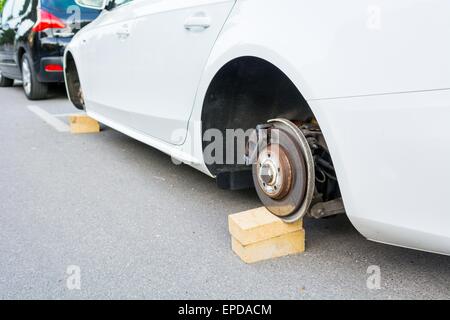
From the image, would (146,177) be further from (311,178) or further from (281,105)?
(311,178)

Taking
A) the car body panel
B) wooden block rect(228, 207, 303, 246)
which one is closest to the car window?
the car body panel

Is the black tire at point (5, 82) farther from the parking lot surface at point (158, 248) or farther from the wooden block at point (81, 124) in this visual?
the parking lot surface at point (158, 248)

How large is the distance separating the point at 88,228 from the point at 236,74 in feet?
3.80

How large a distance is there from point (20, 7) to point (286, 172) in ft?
22.9

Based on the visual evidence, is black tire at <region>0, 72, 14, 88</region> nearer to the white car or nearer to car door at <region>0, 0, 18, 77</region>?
car door at <region>0, 0, 18, 77</region>

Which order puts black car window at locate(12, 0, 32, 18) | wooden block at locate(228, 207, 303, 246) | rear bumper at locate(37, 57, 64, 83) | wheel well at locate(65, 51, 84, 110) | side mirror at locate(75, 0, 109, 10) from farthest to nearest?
black car window at locate(12, 0, 32, 18), rear bumper at locate(37, 57, 64, 83), wheel well at locate(65, 51, 84, 110), side mirror at locate(75, 0, 109, 10), wooden block at locate(228, 207, 303, 246)

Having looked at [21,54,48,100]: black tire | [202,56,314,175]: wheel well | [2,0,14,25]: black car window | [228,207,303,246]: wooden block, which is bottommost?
[21,54,48,100]: black tire

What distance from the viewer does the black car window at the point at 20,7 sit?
22.9 ft

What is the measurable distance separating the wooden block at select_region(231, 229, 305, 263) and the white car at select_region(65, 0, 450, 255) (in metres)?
0.13

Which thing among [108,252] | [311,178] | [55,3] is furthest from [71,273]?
[55,3]

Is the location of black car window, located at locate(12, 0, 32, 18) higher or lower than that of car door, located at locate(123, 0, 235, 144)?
lower

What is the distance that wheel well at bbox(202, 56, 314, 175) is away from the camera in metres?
2.19

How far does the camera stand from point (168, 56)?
250 cm

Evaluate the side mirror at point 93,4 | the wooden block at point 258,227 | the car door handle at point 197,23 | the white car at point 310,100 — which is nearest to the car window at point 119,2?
the side mirror at point 93,4
